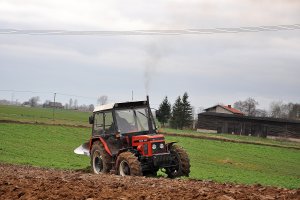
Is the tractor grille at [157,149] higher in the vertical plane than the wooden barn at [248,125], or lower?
lower

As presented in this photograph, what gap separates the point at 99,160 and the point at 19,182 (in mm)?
5666

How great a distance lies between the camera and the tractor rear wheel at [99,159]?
17.0 m

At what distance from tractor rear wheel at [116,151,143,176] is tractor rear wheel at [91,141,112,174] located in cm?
85

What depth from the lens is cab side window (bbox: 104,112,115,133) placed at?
1709cm

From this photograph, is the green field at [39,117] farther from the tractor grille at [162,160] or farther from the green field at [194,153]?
the tractor grille at [162,160]

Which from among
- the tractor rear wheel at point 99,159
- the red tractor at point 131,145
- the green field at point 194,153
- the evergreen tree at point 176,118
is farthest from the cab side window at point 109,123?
the evergreen tree at point 176,118

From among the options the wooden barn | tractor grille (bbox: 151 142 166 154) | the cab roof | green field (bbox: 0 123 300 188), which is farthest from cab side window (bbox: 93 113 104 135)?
the wooden barn

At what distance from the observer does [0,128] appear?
136 feet

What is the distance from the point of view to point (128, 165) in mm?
15688

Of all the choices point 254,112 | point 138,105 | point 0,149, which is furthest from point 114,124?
point 254,112

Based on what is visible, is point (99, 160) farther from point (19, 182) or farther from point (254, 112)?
point (254, 112)

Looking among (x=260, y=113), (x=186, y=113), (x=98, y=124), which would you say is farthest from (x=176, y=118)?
(x=98, y=124)

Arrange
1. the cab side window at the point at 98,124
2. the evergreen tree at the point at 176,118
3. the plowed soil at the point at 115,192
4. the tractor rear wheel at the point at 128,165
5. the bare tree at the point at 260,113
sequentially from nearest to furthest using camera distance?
the plowed soil at the point at 115,192, the tractor rear wheel at the point at 128,165, the cab side window at the point at 98,124, the evergreen tree at the point at 176,118, the bare tree at the point at 260,113

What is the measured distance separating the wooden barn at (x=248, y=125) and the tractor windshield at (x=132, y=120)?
6462 centimetres
